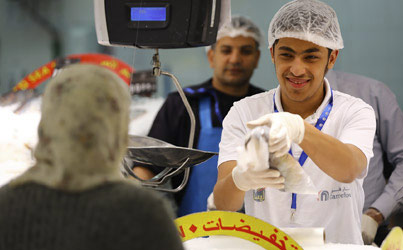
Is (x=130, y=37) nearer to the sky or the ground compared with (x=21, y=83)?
nearer to the sky

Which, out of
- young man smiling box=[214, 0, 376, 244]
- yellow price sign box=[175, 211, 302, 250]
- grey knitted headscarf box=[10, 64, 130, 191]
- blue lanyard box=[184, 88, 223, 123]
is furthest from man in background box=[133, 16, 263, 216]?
grey knitted headscarf box=[10, 64, 130, 191]

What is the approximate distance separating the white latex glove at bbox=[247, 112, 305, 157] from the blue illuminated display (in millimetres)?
491

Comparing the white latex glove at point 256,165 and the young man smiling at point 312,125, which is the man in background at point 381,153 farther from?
the white latex glove at point 256,165

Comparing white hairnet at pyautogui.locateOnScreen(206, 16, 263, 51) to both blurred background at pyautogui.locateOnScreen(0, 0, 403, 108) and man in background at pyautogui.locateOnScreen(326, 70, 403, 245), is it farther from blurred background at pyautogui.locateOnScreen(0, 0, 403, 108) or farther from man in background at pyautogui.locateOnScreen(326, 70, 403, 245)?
man in background at pyautogui.locateOnScreen(326, 70, 403, 245)

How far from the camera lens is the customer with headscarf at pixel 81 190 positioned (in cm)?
74

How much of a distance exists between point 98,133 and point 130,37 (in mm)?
831

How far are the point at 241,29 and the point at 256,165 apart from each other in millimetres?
895

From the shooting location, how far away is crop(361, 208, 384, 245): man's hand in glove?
1610 millimetres

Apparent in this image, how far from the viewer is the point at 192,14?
4.98ft

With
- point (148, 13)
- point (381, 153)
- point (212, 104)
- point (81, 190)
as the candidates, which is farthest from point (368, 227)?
point (81, 190)

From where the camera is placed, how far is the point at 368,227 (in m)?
1.66

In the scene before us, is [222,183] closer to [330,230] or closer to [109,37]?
[330,230]

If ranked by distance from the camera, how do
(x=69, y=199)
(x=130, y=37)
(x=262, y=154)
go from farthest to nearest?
(x=130, y=37) → (x=262, y=154) → (x=69, y=199)

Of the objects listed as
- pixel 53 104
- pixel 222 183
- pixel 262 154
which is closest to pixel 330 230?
pixel 222 183
